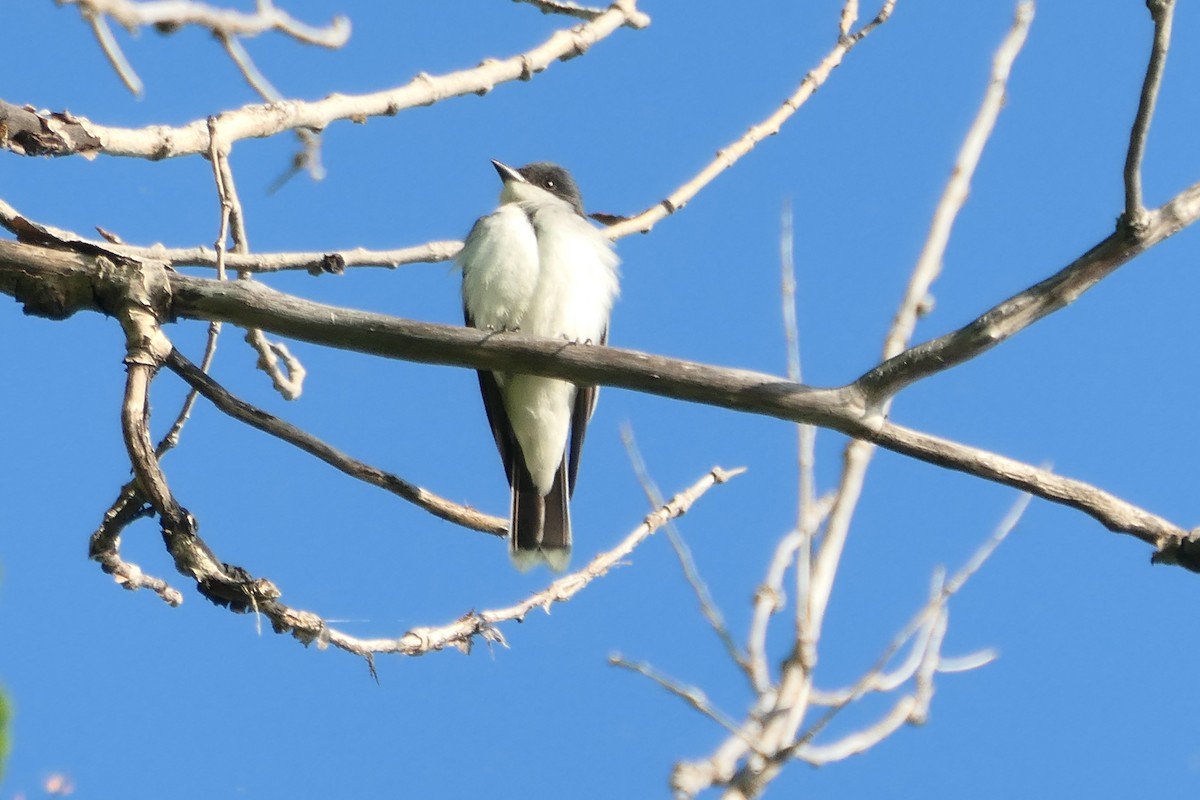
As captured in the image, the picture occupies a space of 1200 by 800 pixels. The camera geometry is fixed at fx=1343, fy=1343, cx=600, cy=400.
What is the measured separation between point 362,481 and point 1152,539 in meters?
2.26

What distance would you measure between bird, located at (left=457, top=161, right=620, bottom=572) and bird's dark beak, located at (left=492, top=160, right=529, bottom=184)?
0.81 metres

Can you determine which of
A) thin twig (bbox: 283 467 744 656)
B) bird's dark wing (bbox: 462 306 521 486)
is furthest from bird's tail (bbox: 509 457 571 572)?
thin twig (bbox: 283 467 744 656)

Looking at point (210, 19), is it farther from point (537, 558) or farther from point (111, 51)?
point (537, 558)

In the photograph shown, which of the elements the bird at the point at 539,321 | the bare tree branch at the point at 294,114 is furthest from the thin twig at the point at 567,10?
the bird at the point at 539,321

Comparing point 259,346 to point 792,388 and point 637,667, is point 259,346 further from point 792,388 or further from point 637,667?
point 792,388

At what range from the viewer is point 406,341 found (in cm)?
376

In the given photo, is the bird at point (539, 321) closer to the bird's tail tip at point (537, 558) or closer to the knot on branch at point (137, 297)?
the bird's tail tip at point (537, 558)

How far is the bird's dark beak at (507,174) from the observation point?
27.5 feet

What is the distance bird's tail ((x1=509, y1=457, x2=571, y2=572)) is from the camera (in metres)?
6.75

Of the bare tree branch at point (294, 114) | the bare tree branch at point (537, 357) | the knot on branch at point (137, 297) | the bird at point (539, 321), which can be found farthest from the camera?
the bird at point (539, 321)

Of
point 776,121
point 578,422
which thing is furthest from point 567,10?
point 578,422

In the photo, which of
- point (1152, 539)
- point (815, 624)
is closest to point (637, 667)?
point (815, 624)

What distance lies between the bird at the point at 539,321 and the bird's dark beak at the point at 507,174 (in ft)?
2.67

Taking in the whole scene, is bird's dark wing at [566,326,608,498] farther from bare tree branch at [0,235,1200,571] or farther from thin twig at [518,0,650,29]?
bare tree branch at [0,235,1200,571]
